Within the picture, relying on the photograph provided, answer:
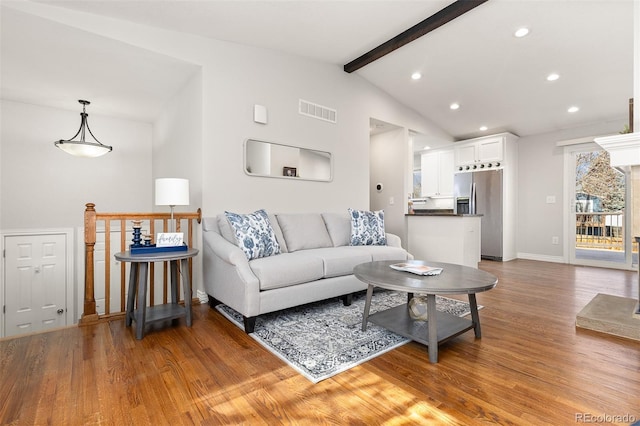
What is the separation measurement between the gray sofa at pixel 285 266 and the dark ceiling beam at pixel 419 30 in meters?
2.20

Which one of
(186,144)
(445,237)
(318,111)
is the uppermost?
(318,111)

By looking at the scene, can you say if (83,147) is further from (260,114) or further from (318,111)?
(318,111)

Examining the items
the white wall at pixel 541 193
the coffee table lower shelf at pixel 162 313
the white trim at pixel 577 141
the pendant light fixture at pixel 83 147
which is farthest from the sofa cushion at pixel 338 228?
the white trim at pixel 577 141

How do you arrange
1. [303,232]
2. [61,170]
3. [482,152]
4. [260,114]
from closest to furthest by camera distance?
[303,232], [260,114], [61,170], [482,152]

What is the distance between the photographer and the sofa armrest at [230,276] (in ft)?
7.51

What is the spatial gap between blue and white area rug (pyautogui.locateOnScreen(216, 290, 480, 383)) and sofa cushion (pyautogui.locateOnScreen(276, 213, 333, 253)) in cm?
64

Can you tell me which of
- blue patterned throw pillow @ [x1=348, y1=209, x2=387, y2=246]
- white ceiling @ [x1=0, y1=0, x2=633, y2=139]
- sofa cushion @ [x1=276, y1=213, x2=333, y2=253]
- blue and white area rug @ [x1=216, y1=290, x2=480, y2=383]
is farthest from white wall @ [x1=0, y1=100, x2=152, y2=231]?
blue patterned throw pillow @ [x1=348, y1=209, x2=387, y2=246]

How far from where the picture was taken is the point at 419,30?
11.2 ft

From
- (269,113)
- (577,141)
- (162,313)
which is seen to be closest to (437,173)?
(577,141)

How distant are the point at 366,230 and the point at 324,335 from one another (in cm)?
165

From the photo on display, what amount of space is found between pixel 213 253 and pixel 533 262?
5.55 m

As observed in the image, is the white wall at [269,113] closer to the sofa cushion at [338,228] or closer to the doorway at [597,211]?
the sofa cushion at [338,228]

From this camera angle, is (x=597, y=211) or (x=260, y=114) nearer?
(x=260, y=114)

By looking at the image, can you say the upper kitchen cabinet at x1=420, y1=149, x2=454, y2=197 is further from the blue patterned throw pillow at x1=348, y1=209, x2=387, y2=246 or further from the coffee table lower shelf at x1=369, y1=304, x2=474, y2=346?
the coffee table lower shelf at x1=369, y1=304, x2=474, y2=346
